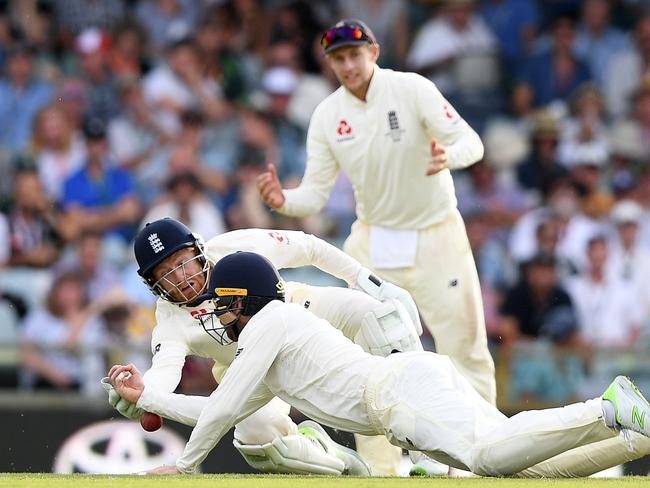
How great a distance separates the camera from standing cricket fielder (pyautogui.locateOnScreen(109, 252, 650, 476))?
6.56 m

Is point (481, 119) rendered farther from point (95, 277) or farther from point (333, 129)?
point (333, 129)

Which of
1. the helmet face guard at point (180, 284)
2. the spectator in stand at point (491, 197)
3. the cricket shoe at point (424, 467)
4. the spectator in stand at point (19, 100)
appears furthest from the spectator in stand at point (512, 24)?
the helmet face guard at point (180, 284)

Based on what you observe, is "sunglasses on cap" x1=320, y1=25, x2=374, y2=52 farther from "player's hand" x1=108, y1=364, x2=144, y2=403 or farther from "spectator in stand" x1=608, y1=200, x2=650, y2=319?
"spectator in stand" x1=608, y1=200, x2=650, y2=319

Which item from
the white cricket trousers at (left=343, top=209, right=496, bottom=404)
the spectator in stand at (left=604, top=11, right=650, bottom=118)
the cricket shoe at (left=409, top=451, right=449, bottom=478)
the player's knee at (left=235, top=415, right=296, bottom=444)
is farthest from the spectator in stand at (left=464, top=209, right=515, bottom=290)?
the player's knee at (left=235, top=415, right=296, bottom=444)

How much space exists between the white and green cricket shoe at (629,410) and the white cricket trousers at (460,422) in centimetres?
9

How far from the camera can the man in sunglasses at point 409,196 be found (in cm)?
915

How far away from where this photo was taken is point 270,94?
14.1 metres

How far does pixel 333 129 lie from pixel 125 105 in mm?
5237

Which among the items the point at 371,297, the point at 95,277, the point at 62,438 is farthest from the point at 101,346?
the point at 371,297

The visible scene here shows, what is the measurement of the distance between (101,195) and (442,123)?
16.7ft

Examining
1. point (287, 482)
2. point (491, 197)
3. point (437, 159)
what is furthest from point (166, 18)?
point (287, 482)

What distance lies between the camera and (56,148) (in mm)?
13680

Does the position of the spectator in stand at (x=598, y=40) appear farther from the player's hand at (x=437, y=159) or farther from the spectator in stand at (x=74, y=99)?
A: the player's hand at (x=437, y=159)

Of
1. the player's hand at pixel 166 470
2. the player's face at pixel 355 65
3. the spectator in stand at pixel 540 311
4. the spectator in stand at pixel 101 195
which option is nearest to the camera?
the player's hand at pixel 166 470
